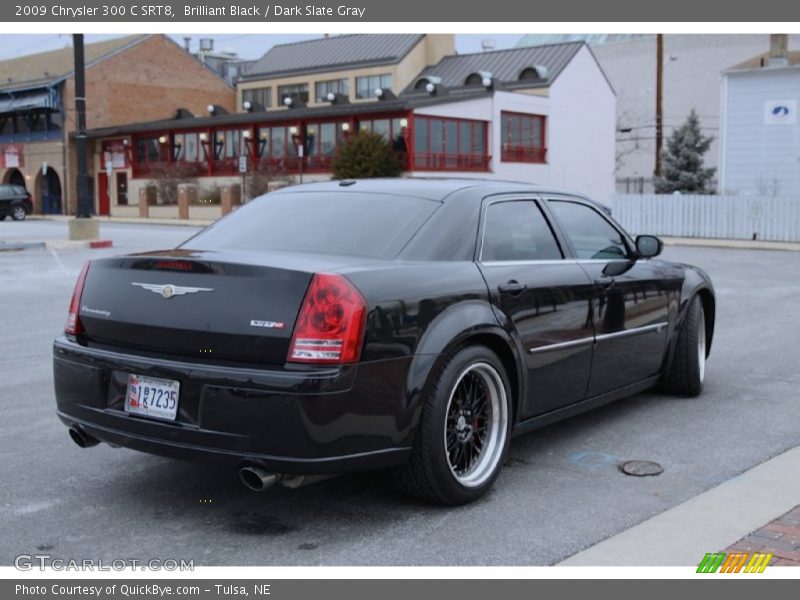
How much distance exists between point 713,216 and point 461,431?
3007 centimetres

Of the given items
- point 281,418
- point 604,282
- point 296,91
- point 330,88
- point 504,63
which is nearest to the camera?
point 281,418

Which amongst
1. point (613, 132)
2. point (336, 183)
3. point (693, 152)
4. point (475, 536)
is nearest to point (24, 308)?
point (336, 183)

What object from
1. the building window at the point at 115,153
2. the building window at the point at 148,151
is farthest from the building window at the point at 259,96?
A: the building window at the point at 115,153

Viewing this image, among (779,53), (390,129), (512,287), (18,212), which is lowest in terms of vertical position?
(18,212)

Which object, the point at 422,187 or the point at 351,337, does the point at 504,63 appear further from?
the point at 351,337

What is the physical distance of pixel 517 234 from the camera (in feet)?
18.8

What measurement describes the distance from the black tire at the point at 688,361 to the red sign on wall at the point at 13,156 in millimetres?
60910

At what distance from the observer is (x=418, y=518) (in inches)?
186

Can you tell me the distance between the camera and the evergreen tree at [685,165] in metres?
40.9

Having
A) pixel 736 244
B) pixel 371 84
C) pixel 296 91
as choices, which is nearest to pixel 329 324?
pixel 736 244

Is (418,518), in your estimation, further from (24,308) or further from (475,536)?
(24,308)

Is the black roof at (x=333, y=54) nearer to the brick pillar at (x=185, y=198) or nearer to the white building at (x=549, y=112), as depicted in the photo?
the white building at (x=549, y=112)

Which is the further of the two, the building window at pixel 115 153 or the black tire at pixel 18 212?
the building window at pixel 115 153

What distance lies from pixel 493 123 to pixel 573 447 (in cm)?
4378
